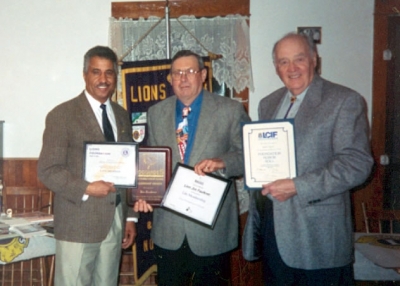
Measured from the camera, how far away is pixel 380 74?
4027mm

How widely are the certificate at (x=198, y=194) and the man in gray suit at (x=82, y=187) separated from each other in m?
0.37

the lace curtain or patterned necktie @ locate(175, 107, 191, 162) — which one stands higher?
the lace curtain

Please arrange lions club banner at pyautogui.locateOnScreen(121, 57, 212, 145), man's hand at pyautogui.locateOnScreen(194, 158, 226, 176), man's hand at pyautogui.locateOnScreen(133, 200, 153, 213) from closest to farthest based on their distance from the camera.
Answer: man's hand at pyautogui.locateOnScreen(194, 158, 226, 176) < man's hand at pyautogui.locateOnScreen(133, 200, 153, 213) < lions club banner at pyautogui.locateOnScreen(121, 57, 212, 145)

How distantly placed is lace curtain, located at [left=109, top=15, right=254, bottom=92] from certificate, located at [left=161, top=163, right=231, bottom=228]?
1.94m

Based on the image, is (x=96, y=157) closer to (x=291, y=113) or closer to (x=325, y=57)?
(x=291, y=113)

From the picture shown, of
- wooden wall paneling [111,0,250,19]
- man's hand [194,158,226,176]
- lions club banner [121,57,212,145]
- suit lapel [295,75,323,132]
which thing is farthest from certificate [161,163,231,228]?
wooden wall paneling [111,0,250,19]

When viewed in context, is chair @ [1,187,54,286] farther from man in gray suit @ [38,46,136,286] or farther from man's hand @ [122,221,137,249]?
man in gray suit @ [38,46,136,286]

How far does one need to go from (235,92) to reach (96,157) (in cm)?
212

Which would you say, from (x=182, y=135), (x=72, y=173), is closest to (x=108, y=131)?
(x=72, y=173)

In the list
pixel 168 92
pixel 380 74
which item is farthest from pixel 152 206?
pixel 380 74

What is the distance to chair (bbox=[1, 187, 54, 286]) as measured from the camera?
369 centimetres

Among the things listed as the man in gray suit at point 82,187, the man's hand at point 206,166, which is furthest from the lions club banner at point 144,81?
the man's hand at point 206,166

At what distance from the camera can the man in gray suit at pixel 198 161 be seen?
2.29m

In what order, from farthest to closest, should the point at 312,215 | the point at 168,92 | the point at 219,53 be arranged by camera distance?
1. the point at 219,53
2. the point at 168,92
3. the point at 312,215
